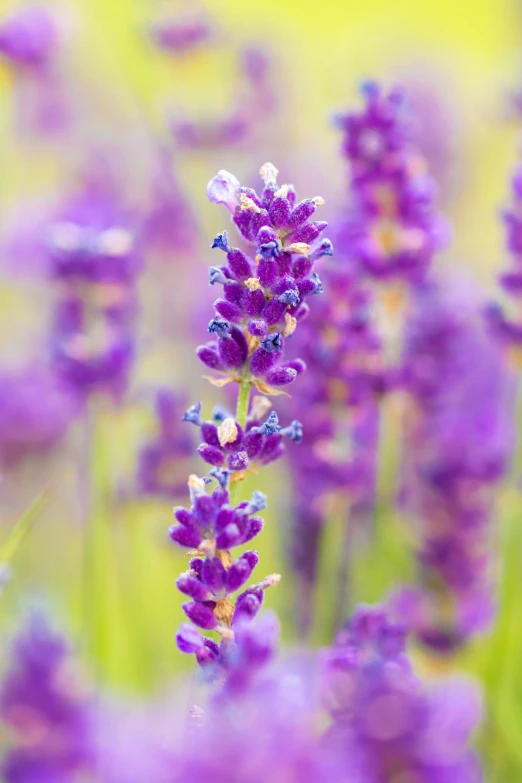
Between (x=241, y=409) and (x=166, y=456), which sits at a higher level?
(x=166, y=456)

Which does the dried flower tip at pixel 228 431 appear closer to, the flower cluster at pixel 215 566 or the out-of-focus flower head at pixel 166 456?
the flower cluster at pixel 215 566

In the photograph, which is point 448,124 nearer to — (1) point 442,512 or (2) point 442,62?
(2) point 442,62

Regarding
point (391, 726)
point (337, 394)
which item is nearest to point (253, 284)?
point (391, 726)

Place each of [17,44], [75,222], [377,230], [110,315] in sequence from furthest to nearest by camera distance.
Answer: [17,44] < [75,222] < [110,315] < [377,230]

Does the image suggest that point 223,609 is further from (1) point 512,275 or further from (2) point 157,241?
(2) point 157,241

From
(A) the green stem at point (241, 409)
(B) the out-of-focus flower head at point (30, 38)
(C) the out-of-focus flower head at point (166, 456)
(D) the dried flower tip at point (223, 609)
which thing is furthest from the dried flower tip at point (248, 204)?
(B) the out-of-focus flower head at point (30, 38)

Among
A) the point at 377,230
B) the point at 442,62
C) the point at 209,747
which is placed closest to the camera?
the point at 209,747

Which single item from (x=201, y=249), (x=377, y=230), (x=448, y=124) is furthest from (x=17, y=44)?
(x=448, y=124)
